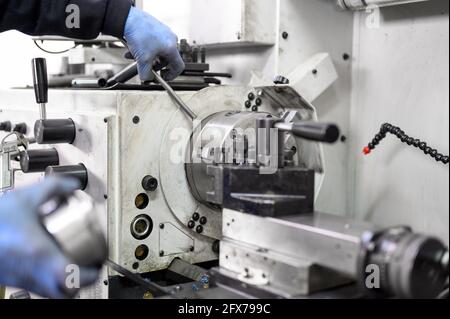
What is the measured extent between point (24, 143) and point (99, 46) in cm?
68

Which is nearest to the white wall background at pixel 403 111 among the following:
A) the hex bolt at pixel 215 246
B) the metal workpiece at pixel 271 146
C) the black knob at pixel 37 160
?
the hex bolt at pixel 215 246

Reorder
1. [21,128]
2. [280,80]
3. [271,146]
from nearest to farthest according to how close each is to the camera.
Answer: [271,146] → [280,80] → [21,128]

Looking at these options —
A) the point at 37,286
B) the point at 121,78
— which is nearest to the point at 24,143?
the point at 121,78

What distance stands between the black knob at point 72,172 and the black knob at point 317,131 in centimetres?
59

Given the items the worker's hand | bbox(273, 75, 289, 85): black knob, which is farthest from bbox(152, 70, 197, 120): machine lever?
bbox(273, 75, 289, 85): black knob

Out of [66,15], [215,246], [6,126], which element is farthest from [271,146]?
[6,126]

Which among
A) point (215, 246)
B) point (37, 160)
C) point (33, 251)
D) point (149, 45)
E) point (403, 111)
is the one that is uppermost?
point (149, 45)

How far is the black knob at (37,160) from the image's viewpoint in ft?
4.45

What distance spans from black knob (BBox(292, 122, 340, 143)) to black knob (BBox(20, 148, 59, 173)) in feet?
2.35

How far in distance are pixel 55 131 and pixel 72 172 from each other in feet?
0.35

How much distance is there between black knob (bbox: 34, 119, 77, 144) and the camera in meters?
1.29

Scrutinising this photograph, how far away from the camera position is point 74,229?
86cm

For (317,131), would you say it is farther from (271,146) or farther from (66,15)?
(66,15)

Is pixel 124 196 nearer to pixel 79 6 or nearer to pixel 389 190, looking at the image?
pixel 79 6
